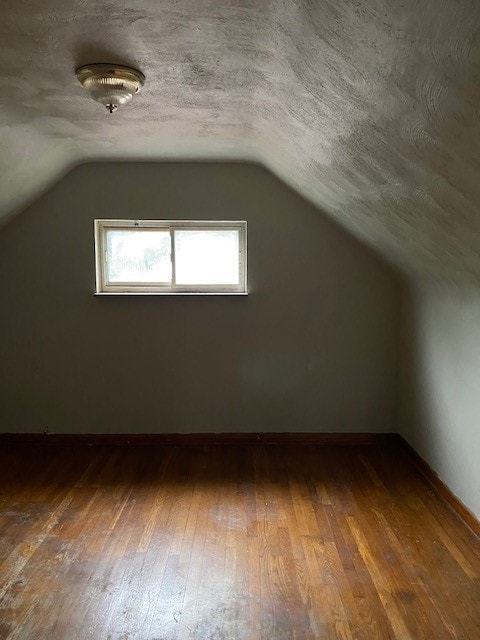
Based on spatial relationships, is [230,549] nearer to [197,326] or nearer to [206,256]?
[197,326]

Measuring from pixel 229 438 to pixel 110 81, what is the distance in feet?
A: 9.09

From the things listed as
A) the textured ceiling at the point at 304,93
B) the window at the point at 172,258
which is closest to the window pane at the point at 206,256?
the window at the point at 172,258

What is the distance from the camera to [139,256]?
4.06 metres

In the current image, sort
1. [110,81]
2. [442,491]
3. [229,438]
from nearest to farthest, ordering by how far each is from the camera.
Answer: [110,81]
[442,491]
[229,438]

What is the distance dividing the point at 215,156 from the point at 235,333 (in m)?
1.29

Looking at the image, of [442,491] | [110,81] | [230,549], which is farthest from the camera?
[442,491]

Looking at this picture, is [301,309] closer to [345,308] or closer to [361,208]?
[345,308]

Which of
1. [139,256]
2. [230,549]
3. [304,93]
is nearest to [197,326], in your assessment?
[139,256]

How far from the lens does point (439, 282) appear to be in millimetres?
3168

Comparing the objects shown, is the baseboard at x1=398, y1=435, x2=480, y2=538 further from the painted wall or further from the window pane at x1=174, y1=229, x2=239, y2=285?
the window pane at x1=174, y1=229, x2=239, y2=285

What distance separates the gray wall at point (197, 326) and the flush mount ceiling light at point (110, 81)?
1.72 m

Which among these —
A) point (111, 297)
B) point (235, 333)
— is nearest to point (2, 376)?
point (111, 297)

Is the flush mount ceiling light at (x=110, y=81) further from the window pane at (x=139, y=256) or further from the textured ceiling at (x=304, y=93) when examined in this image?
the window pane at (x=139, y=256)

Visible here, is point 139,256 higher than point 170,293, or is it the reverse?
point 139,256
